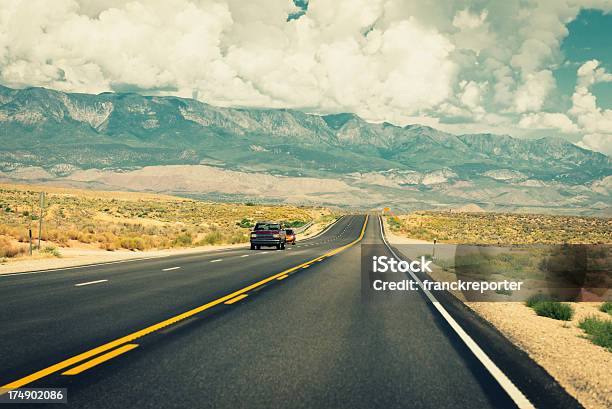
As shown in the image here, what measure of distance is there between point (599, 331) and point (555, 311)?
2310 mm

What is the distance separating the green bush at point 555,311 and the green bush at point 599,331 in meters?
1.14

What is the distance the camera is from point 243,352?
6.98 m

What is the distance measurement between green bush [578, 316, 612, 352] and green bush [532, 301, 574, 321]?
114 cm

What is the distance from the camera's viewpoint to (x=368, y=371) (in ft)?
20.6

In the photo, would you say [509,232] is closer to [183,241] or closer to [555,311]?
[183,241]

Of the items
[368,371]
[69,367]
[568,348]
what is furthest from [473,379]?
[69,367]

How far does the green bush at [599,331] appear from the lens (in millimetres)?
8628

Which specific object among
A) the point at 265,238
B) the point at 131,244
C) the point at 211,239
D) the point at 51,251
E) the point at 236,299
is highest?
the point at 236,299

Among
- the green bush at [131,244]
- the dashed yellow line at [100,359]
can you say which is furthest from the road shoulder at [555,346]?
the green bush at [131,244]

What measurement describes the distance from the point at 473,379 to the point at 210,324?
4.30 m

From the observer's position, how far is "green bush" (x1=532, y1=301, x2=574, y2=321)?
37.3 ft

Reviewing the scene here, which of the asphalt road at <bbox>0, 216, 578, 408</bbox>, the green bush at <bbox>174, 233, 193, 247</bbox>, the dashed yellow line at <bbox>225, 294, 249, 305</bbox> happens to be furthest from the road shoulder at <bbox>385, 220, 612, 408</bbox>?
the green bush at <bbox>174, 233, 193, 247</bbox>

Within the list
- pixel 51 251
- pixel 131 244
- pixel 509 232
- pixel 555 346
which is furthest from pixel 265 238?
pixel 509 232

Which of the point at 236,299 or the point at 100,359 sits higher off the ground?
the point at 100,359
